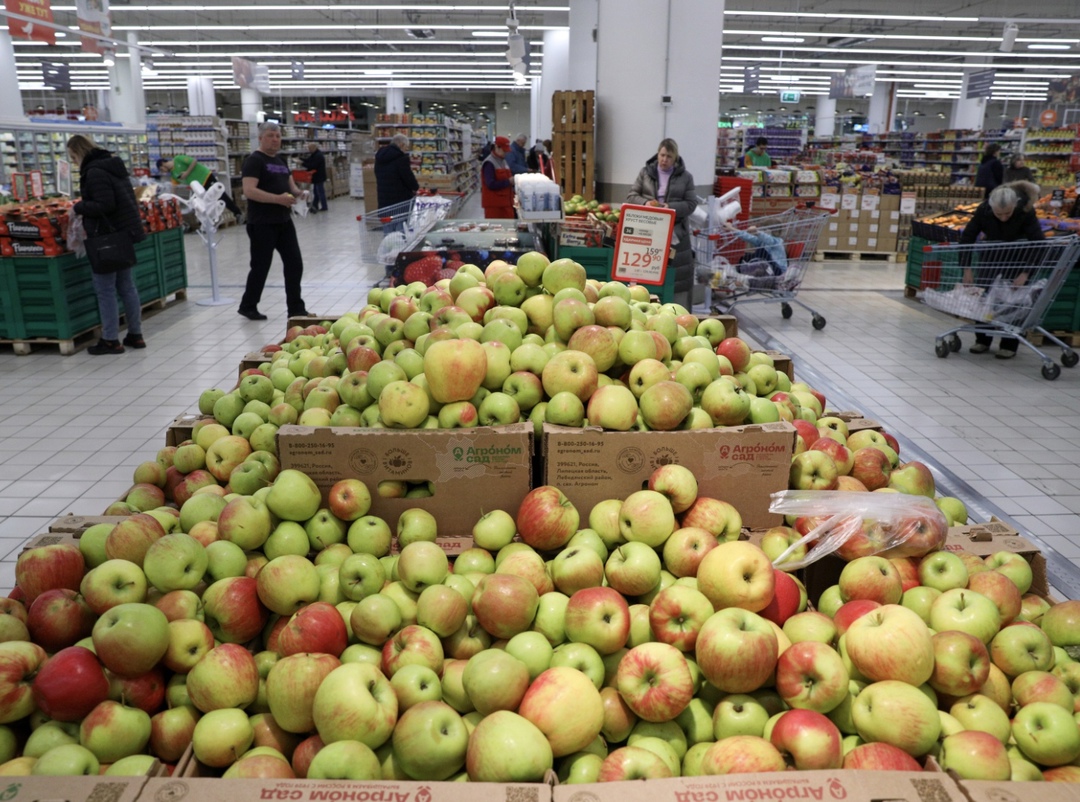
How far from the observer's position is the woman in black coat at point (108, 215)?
641 centimetres

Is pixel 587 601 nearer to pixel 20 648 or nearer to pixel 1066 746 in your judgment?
pixel 1066 746

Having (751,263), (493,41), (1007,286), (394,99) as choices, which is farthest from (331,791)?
(394,99)

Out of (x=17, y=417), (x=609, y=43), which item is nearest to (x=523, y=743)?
(x=17, y=417)

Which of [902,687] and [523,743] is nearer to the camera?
[523,743]

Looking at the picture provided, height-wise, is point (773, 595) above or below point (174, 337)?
above

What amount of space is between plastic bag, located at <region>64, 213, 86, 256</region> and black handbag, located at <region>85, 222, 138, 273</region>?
0.40ft

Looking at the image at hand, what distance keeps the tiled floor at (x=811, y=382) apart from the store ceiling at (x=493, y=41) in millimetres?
10647

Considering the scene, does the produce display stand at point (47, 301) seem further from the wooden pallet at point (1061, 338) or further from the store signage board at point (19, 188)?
the wooden pallet at point (1061, 338)

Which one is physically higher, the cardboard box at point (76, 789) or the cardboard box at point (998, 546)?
the cardboard box at point (76, 789)

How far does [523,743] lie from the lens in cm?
146

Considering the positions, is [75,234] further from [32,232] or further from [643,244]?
[643,244]

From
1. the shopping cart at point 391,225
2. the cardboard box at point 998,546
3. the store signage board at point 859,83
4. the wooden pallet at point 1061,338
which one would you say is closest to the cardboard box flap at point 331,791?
the cardboard box at point 998,546

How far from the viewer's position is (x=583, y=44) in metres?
12.1

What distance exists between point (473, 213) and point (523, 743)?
19662mm
